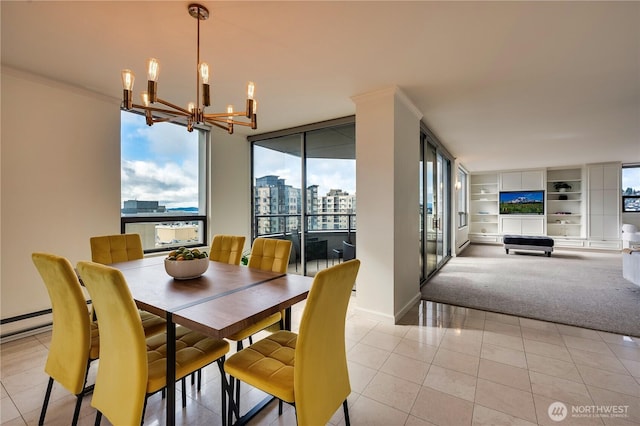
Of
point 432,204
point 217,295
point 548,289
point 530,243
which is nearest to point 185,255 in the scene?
point 217,295

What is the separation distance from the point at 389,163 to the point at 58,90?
11.9 feet

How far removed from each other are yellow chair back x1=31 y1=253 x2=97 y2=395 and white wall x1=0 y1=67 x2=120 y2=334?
1.75 meters

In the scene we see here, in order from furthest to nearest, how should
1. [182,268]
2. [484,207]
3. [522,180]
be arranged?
1. [484,207]
2. [522,180]
3. [182,268]

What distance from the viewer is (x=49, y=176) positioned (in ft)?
9.64

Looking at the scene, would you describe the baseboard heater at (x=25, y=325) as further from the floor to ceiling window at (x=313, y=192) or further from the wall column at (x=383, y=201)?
the wall column at (x=383, y=201)

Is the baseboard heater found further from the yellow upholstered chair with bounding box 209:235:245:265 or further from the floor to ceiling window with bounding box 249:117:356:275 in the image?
the floor to ceiling window with bounding box 249:117:356:275

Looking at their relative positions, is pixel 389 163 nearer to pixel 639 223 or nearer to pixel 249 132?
pixel 249 132

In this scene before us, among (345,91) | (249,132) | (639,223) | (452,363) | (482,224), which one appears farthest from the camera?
(482,224)

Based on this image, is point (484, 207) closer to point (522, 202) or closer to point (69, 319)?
point (522, 202)

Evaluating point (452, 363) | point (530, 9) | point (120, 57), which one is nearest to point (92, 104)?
point (120, 57)

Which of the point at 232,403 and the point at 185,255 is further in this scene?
the point at 185,255

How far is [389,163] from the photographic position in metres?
3.17

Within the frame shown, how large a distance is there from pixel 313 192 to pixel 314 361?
3486 mm

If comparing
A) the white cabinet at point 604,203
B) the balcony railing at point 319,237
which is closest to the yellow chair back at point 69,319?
the balcony railing at point 319,237
